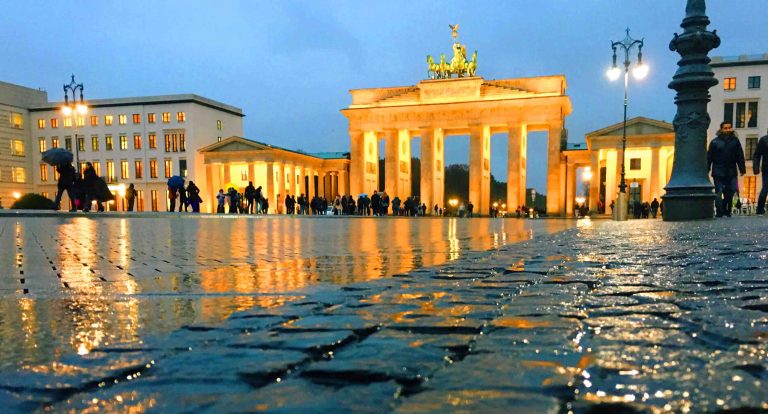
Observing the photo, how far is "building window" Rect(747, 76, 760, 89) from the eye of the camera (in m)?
50.3

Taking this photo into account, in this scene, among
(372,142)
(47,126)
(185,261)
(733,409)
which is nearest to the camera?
(733,409)

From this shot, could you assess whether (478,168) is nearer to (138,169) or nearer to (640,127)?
(640,127)

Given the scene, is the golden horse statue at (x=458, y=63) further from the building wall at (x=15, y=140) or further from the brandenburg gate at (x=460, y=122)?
the building wall at (x=15, y=140)

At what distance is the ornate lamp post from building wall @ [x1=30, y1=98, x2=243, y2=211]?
5818cm

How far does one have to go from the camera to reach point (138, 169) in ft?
210

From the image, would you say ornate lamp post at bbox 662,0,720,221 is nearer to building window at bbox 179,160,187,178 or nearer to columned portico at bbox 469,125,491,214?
columned portico at bbox 469,125,491,214

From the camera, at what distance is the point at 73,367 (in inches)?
53.8

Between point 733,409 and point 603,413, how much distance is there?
0.22 metres

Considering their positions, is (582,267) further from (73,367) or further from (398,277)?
(73,367)

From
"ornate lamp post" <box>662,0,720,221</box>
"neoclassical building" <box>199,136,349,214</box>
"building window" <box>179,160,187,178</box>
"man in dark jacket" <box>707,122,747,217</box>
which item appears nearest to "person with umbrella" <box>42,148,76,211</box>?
"ornate lamp post" <box>662,0,720,221</box>

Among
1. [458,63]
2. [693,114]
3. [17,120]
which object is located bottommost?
[693,114]

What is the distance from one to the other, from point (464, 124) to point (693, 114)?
4195cm

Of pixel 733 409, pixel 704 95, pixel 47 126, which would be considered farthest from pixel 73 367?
pixel 47 126

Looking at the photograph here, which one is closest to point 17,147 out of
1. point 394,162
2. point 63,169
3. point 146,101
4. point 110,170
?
point 110,170
